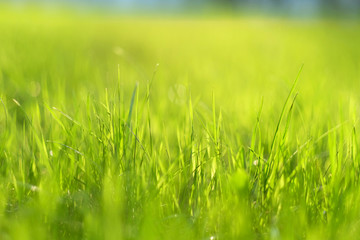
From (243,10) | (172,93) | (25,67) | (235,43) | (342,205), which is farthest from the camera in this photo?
(243,10)

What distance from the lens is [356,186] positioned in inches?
37.8

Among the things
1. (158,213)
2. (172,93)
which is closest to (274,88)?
(172,93)

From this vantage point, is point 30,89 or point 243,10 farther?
point 243,10

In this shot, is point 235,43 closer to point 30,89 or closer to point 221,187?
point 30,89

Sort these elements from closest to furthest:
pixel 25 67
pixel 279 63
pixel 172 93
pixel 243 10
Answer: pixel 172 93 < pixel 25 67 < pixel 279 63 < pixel 243 10

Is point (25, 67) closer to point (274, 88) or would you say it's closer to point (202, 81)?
point (202, 81)

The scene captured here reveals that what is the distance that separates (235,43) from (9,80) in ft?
10.6

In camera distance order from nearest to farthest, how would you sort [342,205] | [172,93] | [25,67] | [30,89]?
[342,205]
[30,89]
[172,93]
[25,67]

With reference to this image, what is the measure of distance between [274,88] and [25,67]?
125 cm

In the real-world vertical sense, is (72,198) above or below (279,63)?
above

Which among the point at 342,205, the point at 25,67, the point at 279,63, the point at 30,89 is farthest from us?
the point at 279,63

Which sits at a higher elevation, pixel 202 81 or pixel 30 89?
pixel 30 89

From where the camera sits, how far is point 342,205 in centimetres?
89

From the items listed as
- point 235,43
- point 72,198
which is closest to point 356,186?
point 72,198
